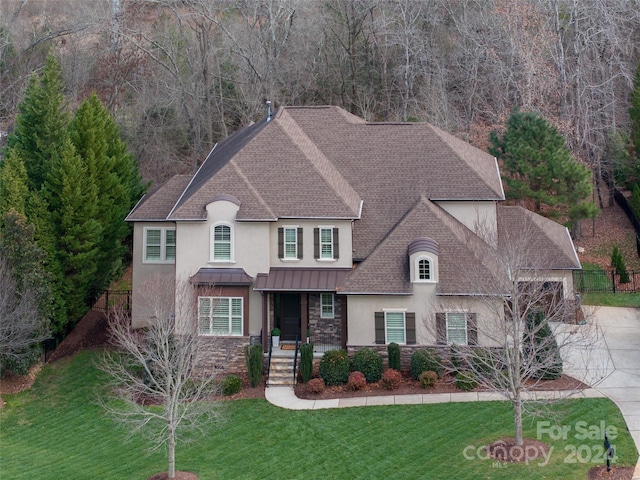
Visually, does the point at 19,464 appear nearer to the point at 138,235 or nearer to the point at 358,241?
the point at 138,235

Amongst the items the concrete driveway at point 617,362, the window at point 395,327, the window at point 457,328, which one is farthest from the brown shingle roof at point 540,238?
the window at point 395,327

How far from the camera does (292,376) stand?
24906mm

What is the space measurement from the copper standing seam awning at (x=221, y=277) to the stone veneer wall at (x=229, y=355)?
6.79 feet

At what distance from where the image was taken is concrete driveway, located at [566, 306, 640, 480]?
67.5 ft

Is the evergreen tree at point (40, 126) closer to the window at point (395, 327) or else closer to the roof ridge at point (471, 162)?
the window at point (395, 327)

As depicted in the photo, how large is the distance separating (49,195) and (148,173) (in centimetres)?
1711

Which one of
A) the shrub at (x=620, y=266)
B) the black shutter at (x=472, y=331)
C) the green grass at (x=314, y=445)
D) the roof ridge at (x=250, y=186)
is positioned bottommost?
the green grass at (x=314, y=445)

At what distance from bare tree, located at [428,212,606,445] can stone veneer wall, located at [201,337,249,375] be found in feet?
22.8

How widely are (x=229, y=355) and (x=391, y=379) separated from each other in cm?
611

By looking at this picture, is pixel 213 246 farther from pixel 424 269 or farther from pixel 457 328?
pixel 457 328

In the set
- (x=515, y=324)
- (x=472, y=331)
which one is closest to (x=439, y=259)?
(x=472, y=331)

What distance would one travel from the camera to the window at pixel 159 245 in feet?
96.3

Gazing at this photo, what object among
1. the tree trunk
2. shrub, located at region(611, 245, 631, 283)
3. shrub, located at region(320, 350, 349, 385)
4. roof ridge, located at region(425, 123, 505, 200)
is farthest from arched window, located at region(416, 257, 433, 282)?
shrub, located at region(611, 245, 631, 283)

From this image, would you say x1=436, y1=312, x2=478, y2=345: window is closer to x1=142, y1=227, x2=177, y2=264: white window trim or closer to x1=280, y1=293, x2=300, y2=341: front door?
x1=280, y1=293, x2=300, y2=341: front door
